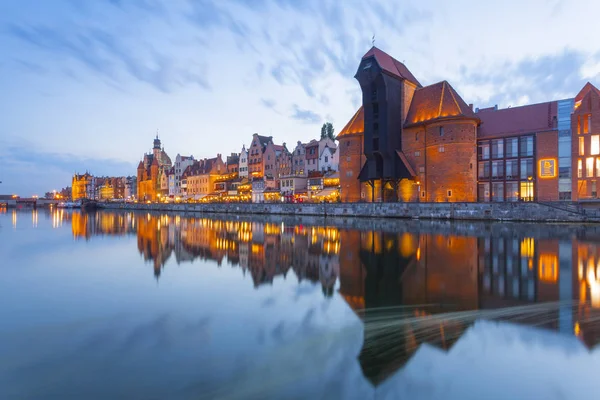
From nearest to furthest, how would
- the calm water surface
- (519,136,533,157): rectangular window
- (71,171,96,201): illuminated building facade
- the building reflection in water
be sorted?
the calm water surface < the building reflection in water < (519,136,533,157): rectangular window < (71,171,96,201): illuminated building facade

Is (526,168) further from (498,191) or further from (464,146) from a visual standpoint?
A: (464,146)

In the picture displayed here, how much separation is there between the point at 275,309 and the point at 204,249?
1334cm

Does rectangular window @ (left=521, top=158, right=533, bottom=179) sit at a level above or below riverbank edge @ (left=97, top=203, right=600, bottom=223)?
above

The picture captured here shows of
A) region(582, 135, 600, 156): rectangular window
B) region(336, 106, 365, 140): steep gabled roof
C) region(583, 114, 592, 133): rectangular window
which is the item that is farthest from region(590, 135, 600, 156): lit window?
region(336, 106, 365, 140): steep gabled roof

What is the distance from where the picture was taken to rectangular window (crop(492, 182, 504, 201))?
4538cm

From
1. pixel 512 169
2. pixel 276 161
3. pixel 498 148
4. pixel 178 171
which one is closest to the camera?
pixel 512 169

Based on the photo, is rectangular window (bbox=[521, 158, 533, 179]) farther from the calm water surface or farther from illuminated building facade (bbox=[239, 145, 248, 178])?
illuminated building facade (bbox=[239, 145, 248, 178])

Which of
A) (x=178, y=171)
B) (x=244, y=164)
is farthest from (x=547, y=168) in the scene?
(x=178, y=171)

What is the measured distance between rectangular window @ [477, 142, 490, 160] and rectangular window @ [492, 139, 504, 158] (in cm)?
65

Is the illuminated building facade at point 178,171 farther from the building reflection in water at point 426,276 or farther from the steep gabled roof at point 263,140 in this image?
the building reflection in water at point 426,276

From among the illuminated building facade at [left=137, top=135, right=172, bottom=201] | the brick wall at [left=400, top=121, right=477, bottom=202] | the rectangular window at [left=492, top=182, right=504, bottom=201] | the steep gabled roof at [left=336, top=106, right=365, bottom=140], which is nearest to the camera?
the brick wall at [left=400, top=121, right=477, bottom=202]

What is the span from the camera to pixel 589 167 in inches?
1553

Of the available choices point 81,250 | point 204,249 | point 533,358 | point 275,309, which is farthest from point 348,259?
point 81,250

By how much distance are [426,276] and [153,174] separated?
12680cm
